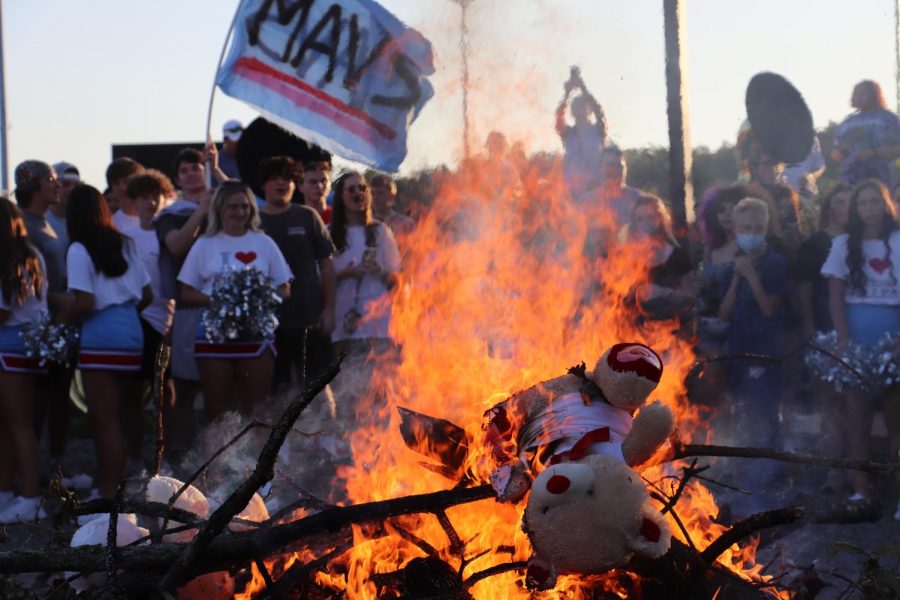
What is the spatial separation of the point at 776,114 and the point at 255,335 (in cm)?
435

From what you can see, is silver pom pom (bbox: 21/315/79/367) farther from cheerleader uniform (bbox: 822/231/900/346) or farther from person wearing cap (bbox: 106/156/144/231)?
cheerleader uniform (bbox: 822/231/900/346)

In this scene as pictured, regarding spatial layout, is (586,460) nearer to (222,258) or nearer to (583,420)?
(583,420)

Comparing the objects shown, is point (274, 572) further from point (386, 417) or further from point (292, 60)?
point (292, 60)

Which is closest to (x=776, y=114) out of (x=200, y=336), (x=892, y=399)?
(x=892, y=399)

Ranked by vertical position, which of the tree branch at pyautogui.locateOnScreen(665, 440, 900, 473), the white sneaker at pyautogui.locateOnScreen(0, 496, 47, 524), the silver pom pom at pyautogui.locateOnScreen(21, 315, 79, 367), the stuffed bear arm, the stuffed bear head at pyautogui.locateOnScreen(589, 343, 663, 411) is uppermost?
the silver pom pom at pyautogui.locateOnScreen(21, 315, 79, 367)

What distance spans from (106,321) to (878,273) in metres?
4.80

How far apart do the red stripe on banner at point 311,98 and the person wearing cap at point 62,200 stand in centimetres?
160

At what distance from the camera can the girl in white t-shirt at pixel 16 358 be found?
23.1ft

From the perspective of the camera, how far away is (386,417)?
15.5ft

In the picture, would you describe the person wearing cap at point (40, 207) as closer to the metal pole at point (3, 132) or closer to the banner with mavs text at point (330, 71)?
the banner with mavs text at point (330, 71)

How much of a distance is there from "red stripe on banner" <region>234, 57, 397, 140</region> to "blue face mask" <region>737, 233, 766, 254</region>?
2479 millimetres

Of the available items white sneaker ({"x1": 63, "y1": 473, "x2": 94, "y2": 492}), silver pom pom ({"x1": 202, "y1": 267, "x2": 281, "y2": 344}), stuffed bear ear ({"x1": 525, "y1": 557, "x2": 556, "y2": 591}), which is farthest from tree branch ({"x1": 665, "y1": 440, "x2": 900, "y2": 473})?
white sneaker ({"x1": 63, "y1": 473, "x2": 94, "y2": 492})

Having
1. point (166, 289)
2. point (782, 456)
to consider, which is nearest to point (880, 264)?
point (782, 456)

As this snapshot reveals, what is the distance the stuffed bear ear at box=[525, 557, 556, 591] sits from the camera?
126 inches
